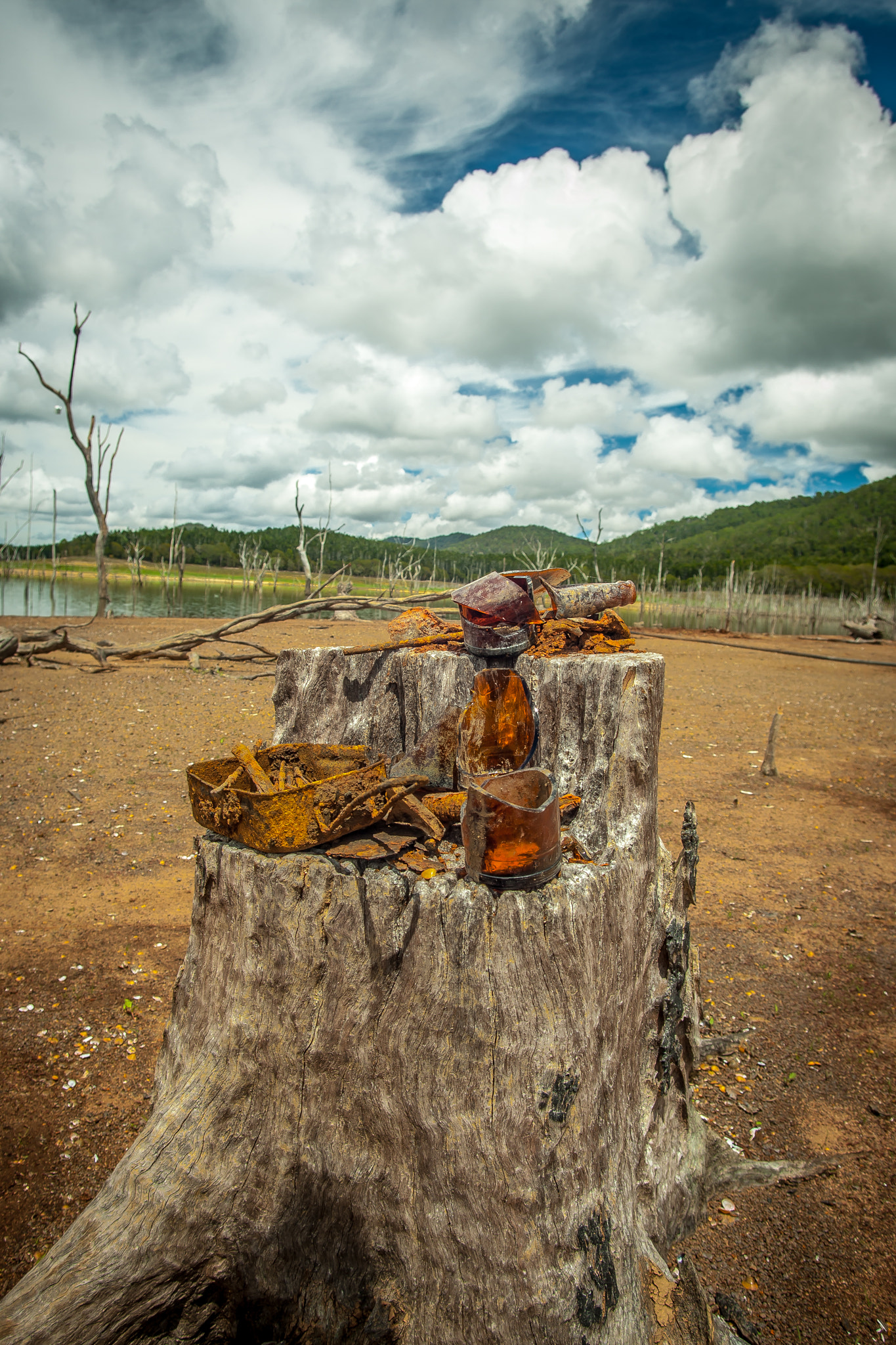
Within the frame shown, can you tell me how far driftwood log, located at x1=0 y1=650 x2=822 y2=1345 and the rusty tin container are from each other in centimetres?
6

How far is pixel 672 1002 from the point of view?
2211 mm

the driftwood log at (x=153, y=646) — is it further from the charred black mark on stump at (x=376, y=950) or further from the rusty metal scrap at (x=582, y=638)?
the charred black mark on stump at (x=376, y=950)

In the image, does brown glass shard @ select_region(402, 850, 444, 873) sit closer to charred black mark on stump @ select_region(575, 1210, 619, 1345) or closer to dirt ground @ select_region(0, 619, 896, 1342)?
charred black mark on stump @ select_region(575, 1210, 619, 1345)

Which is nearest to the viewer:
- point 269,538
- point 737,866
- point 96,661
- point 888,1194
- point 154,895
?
point 888,1194

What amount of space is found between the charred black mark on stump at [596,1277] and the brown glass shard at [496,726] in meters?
1.19

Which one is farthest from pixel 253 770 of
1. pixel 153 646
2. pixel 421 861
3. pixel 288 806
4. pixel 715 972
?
pixel 153 646

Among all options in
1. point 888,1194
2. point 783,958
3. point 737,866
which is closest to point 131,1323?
point 888,1194

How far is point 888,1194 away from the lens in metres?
2.30

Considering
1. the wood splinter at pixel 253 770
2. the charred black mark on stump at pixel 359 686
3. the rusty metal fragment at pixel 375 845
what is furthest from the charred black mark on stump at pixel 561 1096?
the charred black mark on stump at pixel 359 686

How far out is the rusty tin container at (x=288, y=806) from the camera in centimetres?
169

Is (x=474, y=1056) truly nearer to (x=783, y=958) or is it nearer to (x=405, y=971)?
(x=405, y=971)

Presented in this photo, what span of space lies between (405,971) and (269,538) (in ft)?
335

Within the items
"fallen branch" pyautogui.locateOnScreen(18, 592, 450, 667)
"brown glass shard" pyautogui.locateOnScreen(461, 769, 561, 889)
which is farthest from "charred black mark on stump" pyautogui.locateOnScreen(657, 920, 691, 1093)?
"fallen branch" pyautogui.locateOnScreen(18, 592, 450, 667)

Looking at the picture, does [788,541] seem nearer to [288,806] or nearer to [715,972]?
[715,972]
